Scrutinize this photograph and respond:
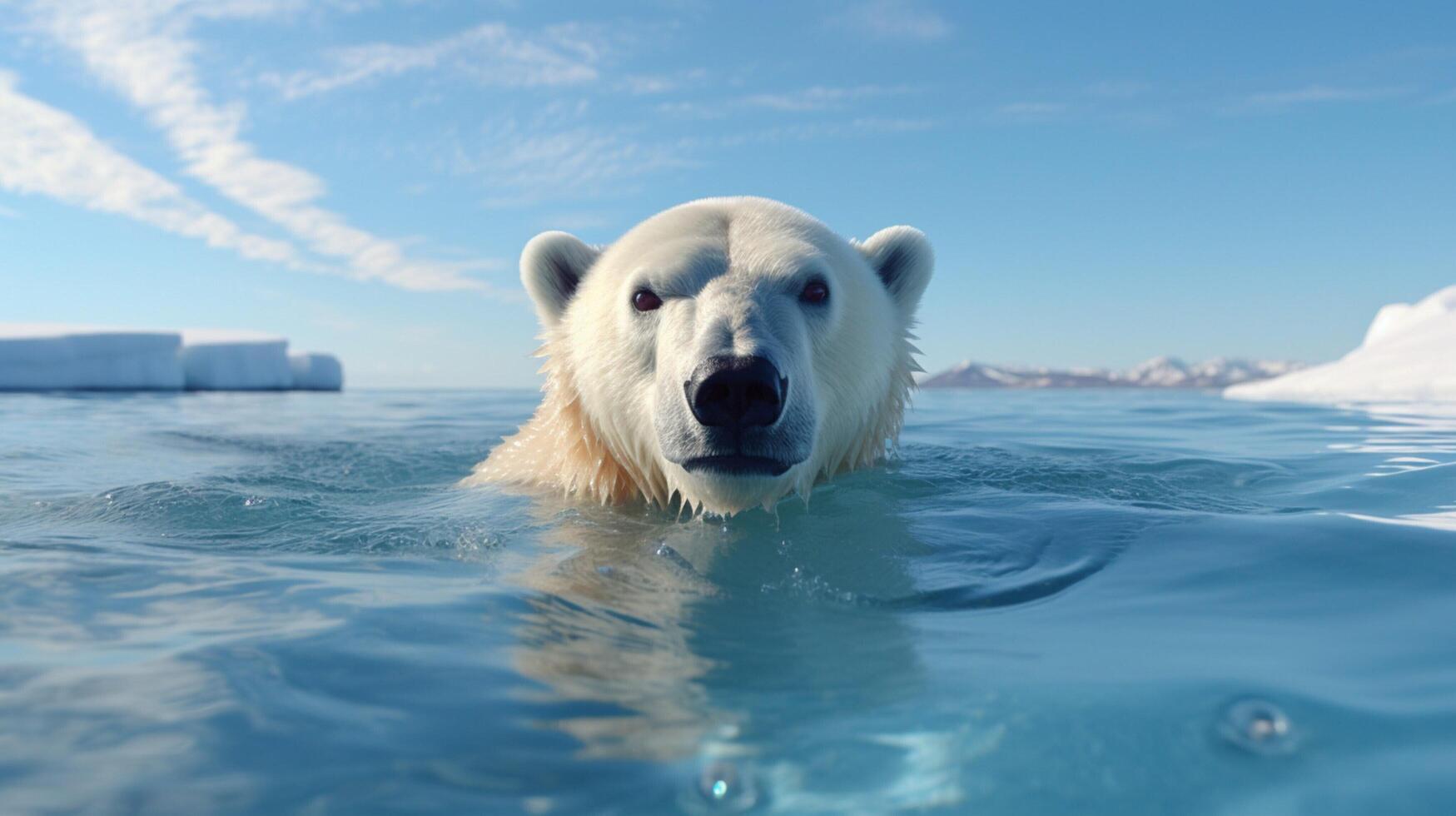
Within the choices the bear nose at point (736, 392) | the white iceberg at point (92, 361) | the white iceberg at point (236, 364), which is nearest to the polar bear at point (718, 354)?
the bear nose at point (736, 392)

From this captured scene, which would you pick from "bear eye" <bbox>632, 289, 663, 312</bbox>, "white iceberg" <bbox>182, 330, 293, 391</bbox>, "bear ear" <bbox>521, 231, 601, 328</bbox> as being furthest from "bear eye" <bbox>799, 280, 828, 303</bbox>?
"white iceberg" <bbox>182, 330, 293, 391</bbox>

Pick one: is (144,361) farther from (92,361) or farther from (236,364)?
(236,364)

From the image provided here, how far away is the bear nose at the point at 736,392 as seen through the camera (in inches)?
90.7

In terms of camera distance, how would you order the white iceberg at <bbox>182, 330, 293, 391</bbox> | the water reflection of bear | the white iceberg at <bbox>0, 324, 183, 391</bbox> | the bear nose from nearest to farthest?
the water reflection of bear → the bear nose → the white iceberg at <bbox>0, 324, 183, 391</bbox> → the white iceberg at <bbox>182, 330, 293, 391</bbox>

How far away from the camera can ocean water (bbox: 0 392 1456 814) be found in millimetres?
1208

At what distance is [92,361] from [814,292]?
2706 centimetres

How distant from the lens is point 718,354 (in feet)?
7.67

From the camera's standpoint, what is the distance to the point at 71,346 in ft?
76.4

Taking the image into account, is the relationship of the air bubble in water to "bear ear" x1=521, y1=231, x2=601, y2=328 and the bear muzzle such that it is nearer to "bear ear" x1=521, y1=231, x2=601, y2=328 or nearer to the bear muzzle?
the bear muzzle

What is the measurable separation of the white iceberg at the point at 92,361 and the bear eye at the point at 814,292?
86.3 ft

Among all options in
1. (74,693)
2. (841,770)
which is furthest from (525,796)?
(74,693)

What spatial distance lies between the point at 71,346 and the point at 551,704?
1082 inches

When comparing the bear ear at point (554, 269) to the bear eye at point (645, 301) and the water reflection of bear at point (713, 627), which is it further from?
the water reflection of bear at point (713, 627)

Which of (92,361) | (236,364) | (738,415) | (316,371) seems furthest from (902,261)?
(316,371)
